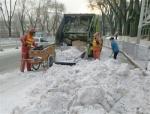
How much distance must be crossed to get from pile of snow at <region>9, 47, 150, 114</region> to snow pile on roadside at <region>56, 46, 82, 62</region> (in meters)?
2.93

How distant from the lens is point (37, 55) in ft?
22.2

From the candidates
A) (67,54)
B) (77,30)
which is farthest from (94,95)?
(77,30)

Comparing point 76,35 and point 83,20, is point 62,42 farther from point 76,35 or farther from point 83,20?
point 83,20

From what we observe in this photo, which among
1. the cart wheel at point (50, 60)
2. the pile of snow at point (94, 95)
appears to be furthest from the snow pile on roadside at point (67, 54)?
the pile of snow at point (94, 95)

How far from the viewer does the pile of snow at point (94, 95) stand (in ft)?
11.3

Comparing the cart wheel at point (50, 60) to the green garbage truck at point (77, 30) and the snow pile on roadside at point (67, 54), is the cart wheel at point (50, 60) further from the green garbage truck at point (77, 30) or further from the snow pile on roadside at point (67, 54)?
the green garbage truck at point (77, 30)

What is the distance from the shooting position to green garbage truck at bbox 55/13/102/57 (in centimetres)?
1038

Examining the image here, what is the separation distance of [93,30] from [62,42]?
2.05m

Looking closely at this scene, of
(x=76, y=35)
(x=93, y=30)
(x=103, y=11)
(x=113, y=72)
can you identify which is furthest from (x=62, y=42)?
(x=103, y=11)

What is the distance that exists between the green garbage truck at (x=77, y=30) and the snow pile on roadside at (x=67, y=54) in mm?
1359

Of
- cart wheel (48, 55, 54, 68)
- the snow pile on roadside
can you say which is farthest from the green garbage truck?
cart wheel (48, 55, 54, 68)

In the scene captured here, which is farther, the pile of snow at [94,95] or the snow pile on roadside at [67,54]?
the snow pile on roadside at [67,54]

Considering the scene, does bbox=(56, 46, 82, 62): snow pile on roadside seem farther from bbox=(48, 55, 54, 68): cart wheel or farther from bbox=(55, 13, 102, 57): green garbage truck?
bbox=(55, 13, 102, 57): green garbage truck

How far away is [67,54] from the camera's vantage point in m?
8.53
